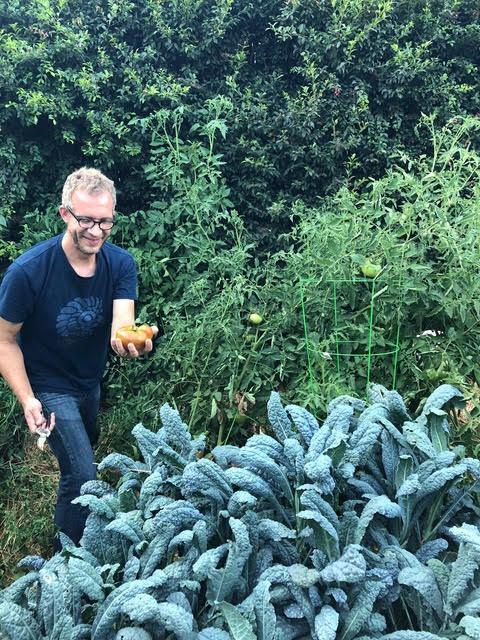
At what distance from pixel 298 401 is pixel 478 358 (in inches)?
34.6

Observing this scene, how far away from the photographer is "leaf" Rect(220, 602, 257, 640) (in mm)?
1633

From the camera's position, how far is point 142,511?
2.12 m

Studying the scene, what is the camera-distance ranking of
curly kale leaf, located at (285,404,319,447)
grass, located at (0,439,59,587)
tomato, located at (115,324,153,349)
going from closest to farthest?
curly kale leaf, located at (285,404,319,447)
tomato, located at (115,324,153,349)
grass, located at (0,439,59,587)

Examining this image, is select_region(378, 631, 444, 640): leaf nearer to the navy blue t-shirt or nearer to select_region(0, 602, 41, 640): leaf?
select_region(0, 602, 41, 640): leaf

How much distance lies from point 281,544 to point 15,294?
55.2 inches

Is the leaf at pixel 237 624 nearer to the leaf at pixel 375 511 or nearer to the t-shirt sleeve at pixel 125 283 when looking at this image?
the leaf at pixel 375 511

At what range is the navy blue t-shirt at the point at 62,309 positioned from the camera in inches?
93.6

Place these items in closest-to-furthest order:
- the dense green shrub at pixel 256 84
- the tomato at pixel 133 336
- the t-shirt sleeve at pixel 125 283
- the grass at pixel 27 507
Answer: the tomato at pixel 133 336
the t-shirt sleeve at pixel 125 283
the grass at pixel 27 507
the dense green shrub at pixel 256 84

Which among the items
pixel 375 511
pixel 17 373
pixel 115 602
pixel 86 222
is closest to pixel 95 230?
pixel 86 222

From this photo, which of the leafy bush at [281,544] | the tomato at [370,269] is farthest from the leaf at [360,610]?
the tomato at [370,269]

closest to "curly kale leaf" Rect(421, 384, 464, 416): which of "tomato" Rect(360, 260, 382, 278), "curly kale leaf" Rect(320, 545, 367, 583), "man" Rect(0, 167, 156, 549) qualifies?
"tomato" Rect(360, 260, 382, 278)

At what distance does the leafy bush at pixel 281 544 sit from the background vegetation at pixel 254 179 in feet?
1.73

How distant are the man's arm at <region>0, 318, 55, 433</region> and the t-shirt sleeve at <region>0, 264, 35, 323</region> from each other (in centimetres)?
4

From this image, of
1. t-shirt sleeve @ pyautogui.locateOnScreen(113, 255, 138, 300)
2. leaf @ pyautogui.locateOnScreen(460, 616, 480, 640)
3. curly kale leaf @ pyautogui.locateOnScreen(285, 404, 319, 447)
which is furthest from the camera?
t-shirt sleeve @ pyautogui.locateOnScreen(113, 255, 138, 300)
